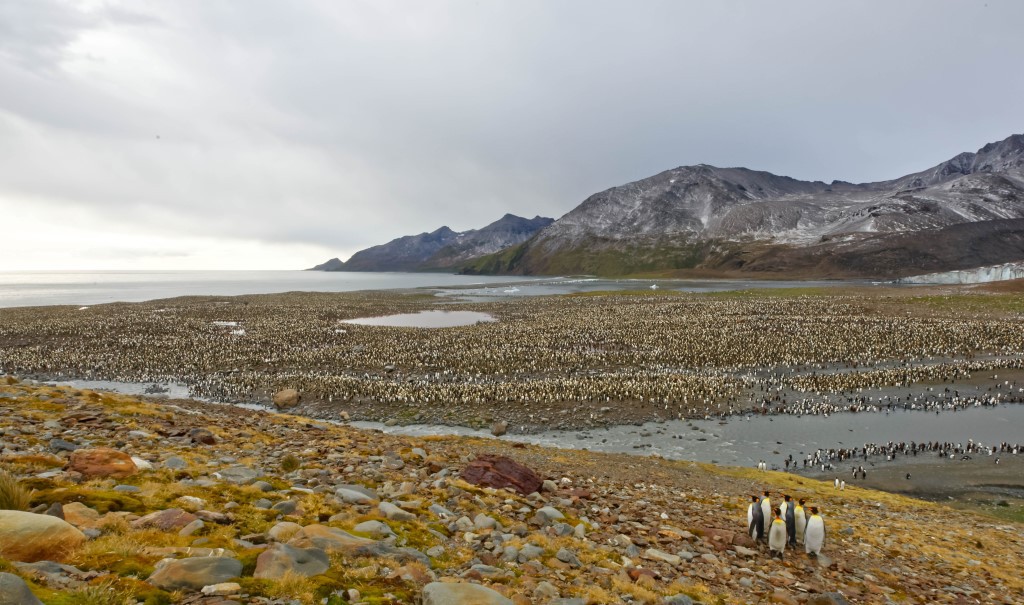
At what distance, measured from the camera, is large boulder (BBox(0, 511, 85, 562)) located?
4.46 m

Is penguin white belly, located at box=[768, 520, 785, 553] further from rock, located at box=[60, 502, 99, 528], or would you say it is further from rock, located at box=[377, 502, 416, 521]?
rock, located at box=[60, 502, 99, 528]

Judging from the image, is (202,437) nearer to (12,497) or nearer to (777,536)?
(12,497)

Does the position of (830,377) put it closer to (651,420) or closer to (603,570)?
(651,420)

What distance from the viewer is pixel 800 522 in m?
10.9

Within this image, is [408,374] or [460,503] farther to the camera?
[408,374]

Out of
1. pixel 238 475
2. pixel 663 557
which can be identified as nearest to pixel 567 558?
pixel 663 557

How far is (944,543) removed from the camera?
40.7 feet

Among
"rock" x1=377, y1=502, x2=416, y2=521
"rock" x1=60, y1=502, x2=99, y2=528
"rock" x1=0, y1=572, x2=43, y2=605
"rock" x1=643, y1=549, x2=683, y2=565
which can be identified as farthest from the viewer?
"rock" x1=643, y1=549, x2=683, y2=565

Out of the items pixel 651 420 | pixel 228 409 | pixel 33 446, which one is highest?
pixel 33 446

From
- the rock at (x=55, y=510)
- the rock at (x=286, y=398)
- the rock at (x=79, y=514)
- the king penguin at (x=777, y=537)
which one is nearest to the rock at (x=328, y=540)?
the rock at (x=79, y=514)

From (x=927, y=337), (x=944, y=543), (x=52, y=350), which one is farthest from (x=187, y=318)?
(x=927, y=337)

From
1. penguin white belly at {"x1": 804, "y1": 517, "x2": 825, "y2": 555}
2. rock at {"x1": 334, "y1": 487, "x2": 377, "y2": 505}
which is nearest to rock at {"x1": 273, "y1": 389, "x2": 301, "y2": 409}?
rock at {"x1": 334, "y1": 487, "x2": 377, "y2": 505}

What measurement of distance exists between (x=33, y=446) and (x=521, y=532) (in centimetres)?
986

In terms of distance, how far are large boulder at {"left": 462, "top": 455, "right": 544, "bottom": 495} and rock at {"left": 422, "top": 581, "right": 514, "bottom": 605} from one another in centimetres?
559
